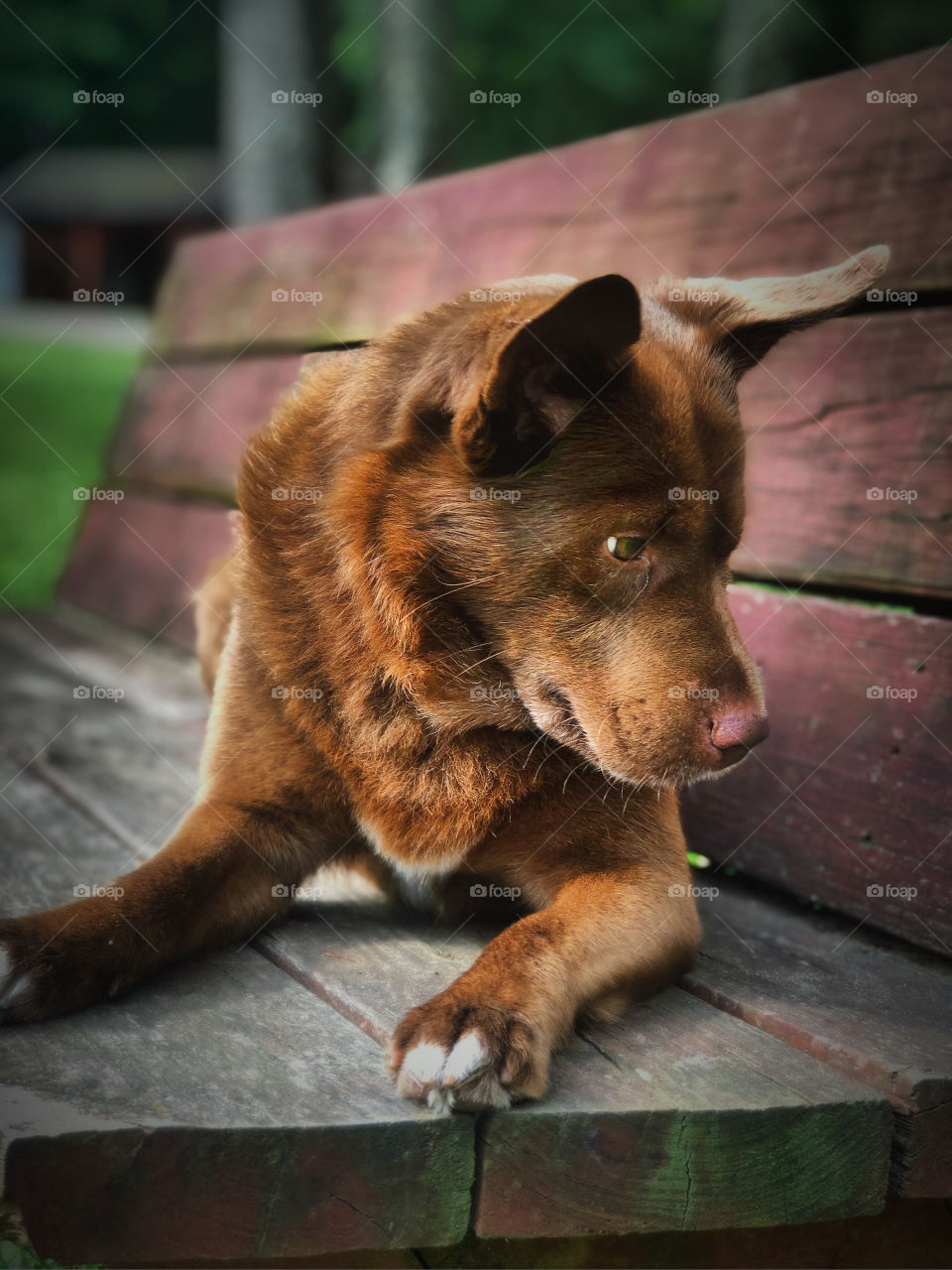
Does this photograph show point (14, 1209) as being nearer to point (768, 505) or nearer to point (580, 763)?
point (580, 763)

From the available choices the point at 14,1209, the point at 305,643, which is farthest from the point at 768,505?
the point at 14,1209

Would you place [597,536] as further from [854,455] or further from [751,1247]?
[751,1247]

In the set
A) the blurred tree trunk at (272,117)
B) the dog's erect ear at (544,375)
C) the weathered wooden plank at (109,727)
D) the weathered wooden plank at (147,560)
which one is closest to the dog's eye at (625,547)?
the dog's erect ear at (544,375)

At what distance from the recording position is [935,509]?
8.18 feet

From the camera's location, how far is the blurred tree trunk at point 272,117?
30.3ft

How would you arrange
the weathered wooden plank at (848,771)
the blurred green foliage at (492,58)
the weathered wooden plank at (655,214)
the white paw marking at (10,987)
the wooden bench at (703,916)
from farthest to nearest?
the blurred green foliage at (492,58) < the weathered wooden plank at (655,214) < the weathered wooden plank at (848,771) < the white paw marking at (10,987) < the wooden bench at (703,916)

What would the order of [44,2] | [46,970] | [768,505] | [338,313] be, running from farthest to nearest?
Result: [44,2] → [338,313] → [768,505] → [46,970]

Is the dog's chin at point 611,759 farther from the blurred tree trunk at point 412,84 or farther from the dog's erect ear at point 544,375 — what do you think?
the blurred tree trunk at point 412,84

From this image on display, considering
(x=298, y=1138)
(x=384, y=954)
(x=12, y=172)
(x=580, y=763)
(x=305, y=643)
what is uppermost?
(x=305, y=643)

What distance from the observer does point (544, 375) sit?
80.0 inches

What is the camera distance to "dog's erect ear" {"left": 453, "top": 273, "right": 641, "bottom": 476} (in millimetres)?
1866

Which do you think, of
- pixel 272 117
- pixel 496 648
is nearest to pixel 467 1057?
pixel 496 648

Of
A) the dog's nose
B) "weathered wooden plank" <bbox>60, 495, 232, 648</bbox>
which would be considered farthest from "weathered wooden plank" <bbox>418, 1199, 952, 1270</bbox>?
"weathered wooden plank" <bbox>60, 495, 232, 648</bbox>

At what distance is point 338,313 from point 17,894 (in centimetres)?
276
